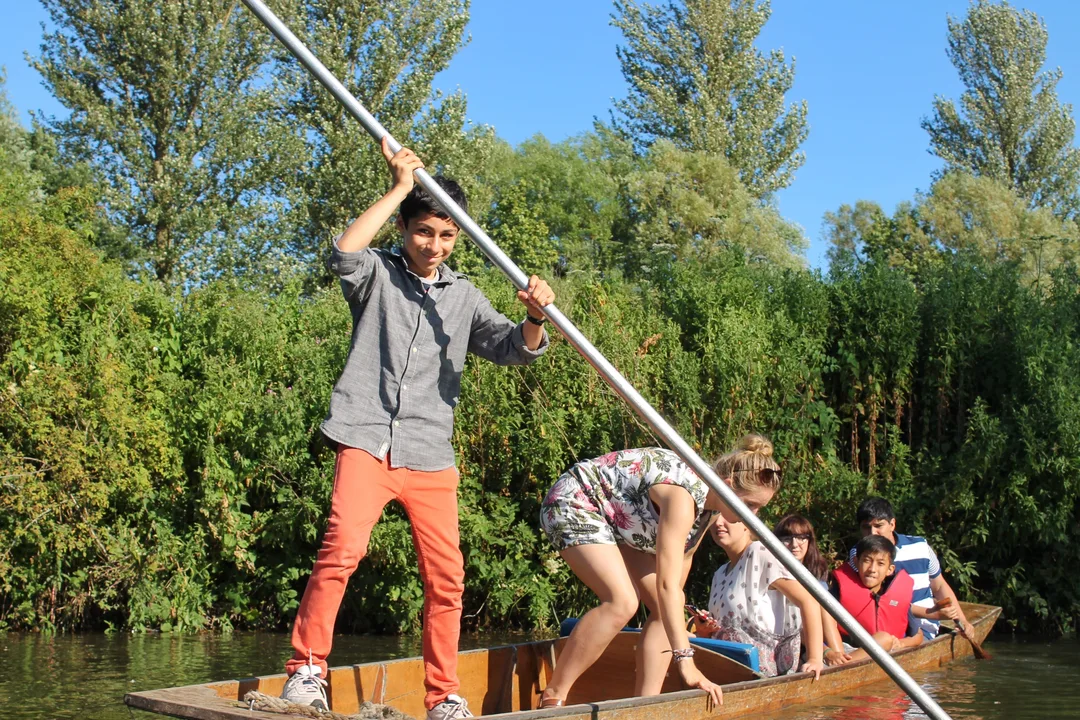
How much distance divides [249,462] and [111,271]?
73.8 inches

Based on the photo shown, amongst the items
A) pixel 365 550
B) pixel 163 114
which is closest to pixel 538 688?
pixel 365 550

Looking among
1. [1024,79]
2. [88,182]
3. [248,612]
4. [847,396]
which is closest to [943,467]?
[847,396]

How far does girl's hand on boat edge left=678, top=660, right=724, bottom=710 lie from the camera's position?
4477 millimetres

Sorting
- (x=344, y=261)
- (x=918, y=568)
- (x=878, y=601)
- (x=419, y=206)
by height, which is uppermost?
Answer: (x=419, y=206)

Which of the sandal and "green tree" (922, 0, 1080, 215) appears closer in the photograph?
the sandal

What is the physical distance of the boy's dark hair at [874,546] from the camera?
672 cm

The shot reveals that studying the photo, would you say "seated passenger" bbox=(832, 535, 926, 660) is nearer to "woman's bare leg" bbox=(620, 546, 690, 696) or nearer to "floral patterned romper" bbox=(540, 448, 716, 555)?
"woman's bare leg" bbox=(620, 546, 690, 696)

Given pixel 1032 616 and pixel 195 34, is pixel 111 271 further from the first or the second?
pixel 195 34

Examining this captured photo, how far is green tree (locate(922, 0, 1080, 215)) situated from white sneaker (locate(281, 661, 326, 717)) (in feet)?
104

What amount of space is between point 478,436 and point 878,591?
333 centimetres

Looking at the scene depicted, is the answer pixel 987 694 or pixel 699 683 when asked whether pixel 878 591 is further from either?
pixel 699 683

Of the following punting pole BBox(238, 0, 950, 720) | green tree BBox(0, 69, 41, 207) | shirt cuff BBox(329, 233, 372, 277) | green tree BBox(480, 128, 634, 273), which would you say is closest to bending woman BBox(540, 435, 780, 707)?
punting pole BBox(238, 0, 950, 720)

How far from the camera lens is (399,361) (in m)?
3.93

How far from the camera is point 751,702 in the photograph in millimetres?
5027
